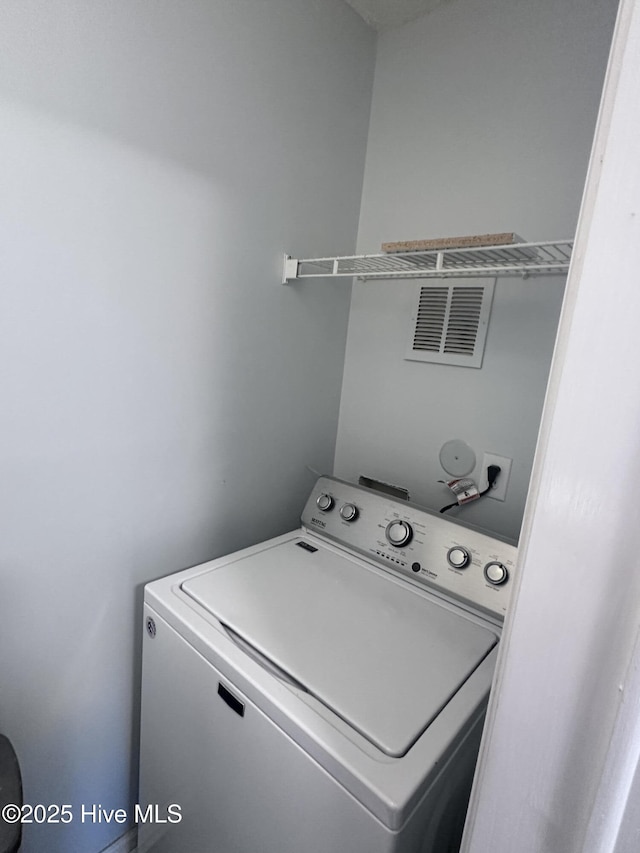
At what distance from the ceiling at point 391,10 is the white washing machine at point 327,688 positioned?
1.53 meters

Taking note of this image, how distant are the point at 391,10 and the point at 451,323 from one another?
1018 millimetres

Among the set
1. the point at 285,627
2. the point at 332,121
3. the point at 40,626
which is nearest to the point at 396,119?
the point at 332,121

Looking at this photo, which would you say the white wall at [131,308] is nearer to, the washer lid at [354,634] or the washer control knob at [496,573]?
the washer lid at [354,634]

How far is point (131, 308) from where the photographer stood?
1.06 m

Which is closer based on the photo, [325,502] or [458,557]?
[458,557]

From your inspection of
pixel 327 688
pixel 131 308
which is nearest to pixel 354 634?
pixel 327 688

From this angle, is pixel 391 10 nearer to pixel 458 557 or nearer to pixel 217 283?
pixel 217 283

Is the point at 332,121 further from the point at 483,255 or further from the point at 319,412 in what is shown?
the point at 319,412

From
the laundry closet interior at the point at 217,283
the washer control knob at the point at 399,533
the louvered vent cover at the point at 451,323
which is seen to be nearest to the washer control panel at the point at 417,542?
the washer control knob at the point at 399,533

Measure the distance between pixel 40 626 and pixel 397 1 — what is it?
204cm

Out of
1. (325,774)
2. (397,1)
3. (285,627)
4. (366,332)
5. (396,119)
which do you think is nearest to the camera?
(325,774)

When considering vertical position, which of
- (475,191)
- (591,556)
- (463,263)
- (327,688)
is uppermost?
(475,191)

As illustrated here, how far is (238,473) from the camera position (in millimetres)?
1409

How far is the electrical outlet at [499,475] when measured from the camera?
1.33 m
